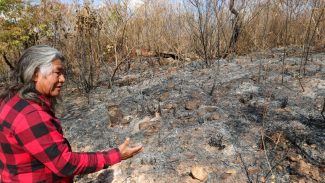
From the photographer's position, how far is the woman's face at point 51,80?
5.56ft

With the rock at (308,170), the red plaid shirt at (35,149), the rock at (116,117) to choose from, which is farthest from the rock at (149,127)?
the red plaid shirt at (35,149)

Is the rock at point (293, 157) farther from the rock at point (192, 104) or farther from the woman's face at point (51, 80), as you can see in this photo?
the woman's face at point (51, 80)

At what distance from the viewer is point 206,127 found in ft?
10.5

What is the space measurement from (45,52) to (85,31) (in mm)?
3542

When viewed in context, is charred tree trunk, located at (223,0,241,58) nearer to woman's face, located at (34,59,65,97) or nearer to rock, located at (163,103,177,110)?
rock, located at (163,103,177,110)

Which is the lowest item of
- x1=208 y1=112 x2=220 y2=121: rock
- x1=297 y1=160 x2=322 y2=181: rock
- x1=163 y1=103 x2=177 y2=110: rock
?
x1=297 y1=160 x2=322 y2=181: rock

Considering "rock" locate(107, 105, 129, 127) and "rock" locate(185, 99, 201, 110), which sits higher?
"rock" locate(185, 99, 201, 110)

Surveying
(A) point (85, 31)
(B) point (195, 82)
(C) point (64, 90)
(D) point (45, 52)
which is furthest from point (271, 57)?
(D) point (45, 52)

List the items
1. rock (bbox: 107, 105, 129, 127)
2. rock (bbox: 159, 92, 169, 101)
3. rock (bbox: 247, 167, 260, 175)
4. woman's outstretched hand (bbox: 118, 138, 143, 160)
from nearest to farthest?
1. woman's outstretched hand (bbox: 118, 138, 143, 160)
2. rock (bbox: 247, 167, 260, 175)
3. rock (bbox: 107, 105, 129, 127)
4. rock (bbox: 159, 92, 169, 101)

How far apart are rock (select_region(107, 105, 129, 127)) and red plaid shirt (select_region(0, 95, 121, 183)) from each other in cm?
191

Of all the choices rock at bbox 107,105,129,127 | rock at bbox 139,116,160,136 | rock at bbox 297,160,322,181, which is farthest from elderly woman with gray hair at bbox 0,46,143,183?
rock at bbox 107,105,129,127

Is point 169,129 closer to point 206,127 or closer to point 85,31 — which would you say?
point 206,127

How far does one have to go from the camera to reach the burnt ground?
2609mm

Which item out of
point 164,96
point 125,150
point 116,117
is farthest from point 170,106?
point 125,150
